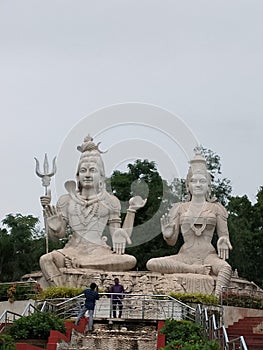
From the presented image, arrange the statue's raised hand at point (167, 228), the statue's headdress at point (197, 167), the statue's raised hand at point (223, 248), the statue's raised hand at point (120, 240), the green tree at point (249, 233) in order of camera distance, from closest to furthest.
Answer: the statue's raised hand at point (223, 248)
the statue's raised hand at point (120, 240)
the statue's raised hand at point (167, 228)
the statue's headdress at point (197, 167)
the green tree at point (249, 233)

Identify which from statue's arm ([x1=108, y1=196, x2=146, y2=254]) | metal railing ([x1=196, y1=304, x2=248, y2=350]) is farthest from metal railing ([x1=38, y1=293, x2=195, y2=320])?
statue's arm ([x1=108, y1=196, x2=146, y2=254])

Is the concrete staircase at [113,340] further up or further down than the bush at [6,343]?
further up

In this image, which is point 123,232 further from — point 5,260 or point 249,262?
point 5,260

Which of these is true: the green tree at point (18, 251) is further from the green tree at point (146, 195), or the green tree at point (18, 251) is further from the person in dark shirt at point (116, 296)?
the person in dark shirt at point (116, 296)

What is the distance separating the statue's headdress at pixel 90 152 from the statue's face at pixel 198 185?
2.74 m

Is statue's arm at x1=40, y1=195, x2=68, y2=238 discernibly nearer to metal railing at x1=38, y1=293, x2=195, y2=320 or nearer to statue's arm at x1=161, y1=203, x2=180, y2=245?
statue's arm at x1=161, y1=203, x2=180, y2=245

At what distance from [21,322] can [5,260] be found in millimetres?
26276

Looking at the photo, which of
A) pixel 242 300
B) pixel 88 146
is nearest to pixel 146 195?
pixel 88 146

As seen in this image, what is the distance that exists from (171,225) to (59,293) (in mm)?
5458

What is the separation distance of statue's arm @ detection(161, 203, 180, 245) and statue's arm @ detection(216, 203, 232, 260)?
3.97 ft

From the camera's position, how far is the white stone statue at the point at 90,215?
27547 millimetres

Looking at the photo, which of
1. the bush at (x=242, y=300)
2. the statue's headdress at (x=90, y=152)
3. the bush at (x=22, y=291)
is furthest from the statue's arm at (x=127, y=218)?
the bush at (x=242, y=300)

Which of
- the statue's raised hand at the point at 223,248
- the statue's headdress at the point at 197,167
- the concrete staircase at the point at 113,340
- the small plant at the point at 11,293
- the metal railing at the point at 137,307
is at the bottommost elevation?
the concrete staircase at the point at 113,340

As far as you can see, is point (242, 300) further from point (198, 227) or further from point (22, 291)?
point (22, 291)
